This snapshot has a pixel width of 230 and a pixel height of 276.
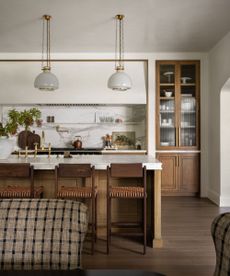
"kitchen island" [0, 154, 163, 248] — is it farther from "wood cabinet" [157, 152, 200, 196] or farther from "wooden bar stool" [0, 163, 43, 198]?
"wood cabinet" [157, 152, 200, 196]

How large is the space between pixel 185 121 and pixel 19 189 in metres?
3.97

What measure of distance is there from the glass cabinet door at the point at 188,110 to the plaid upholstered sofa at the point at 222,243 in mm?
4789

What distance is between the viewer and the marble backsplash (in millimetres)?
6926

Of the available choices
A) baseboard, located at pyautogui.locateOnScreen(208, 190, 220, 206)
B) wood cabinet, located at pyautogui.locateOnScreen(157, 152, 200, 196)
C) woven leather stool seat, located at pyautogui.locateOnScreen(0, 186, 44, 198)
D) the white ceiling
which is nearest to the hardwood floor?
woven leather stool seat, located at pyautogui.locateOnScreen(0, 186, 44, 198)

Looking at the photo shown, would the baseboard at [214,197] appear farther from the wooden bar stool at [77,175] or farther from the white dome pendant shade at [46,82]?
the white dome pendant shade at [46,82]

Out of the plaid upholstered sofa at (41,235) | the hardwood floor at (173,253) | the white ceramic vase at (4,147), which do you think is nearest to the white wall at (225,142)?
the hardwood floor at (173,253)

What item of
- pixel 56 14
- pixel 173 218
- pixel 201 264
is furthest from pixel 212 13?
pixel 201 264

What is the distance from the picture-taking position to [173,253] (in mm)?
3291

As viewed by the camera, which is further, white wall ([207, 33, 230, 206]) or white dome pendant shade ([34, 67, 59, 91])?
white wall ([207, 33, 230, 206])

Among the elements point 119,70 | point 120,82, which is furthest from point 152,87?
point 120,82

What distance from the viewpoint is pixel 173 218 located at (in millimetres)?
4684

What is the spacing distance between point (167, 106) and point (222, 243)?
5092 mm

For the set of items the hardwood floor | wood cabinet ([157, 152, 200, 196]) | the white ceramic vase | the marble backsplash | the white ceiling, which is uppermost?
the white ceiling

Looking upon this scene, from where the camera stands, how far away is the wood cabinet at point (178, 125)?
6316 mm
